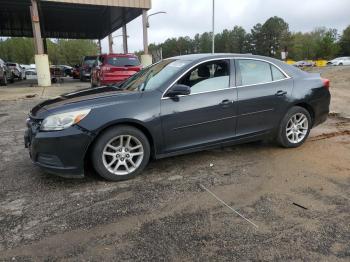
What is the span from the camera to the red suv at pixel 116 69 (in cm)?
1336

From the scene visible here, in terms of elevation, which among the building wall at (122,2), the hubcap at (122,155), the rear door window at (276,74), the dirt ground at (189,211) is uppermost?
the building wall at (122,2)

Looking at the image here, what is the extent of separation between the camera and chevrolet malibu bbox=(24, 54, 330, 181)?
3965 mm

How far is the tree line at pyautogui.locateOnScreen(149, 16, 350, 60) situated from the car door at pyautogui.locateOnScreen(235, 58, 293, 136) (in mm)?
76386

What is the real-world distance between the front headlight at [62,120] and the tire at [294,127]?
2.99 meters

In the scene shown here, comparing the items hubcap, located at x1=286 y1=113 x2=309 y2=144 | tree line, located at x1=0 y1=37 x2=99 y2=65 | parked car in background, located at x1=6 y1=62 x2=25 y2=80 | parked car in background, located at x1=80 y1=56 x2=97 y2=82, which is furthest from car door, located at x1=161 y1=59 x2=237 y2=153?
tree line, located at x1=0 y1=37 x2=99 y2=65

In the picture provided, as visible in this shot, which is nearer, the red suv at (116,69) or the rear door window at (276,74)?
the rear door window at (276,74)

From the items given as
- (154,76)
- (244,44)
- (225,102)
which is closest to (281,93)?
(225,102)

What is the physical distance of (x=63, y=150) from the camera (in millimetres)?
3883

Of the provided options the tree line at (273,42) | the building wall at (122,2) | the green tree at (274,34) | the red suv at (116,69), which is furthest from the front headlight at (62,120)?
the green tree at (274,34)

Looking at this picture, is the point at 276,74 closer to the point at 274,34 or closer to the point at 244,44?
the point at 274,34

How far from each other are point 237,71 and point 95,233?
300cm

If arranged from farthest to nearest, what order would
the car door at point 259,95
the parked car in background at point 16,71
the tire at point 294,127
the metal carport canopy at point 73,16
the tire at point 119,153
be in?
the parked car in background at point 16,71 → the metal carport canopy at point 73,16 → the tire at point 294,127 → the car door at point 259,95 → the tire at point 119,153

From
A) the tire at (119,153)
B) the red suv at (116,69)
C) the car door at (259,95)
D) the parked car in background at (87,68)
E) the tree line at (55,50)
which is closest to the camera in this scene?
the tire at (119,153)

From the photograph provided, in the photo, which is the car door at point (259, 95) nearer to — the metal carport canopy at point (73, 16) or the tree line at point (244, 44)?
the metal carport canopy at point (73, 16)
